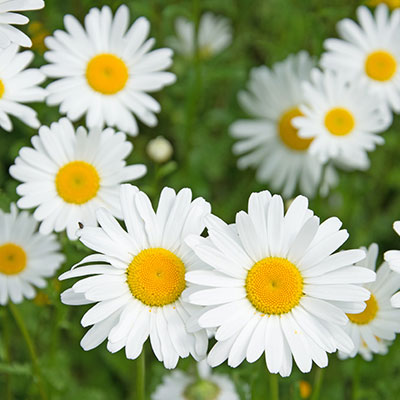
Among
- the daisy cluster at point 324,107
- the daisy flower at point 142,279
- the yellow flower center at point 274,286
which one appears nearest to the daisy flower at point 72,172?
the daisy flower at point 142,279

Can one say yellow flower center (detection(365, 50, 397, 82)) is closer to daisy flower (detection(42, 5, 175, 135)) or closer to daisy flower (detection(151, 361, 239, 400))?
daisy flower (detection(42, 5, 175, 135))

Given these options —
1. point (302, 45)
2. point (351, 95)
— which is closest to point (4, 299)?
point (351, 95)

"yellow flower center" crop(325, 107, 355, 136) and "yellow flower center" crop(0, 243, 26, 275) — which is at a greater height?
"yellow flower center" crop(325, 107, 355, 136)

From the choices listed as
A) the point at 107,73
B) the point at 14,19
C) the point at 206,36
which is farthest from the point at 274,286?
the point at 206,36

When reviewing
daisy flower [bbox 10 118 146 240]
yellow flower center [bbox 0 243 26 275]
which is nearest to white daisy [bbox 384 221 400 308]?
daisy flower [bbox 10 118 146 240]

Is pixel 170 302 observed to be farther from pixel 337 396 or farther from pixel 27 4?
pixel 337 396

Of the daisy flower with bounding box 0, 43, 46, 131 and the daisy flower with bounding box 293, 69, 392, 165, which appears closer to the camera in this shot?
the daisy flower with bounding box 0, 43, 46, 131

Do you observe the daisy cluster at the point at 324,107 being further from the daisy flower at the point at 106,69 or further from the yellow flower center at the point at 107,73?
the yellow flower center at the point at 107,73
